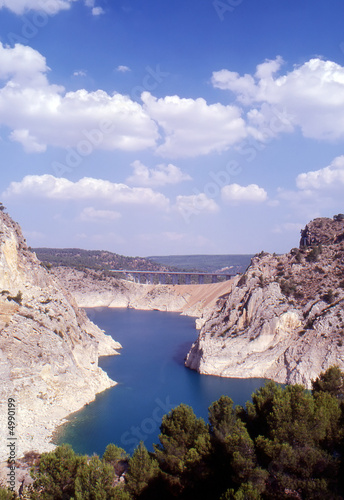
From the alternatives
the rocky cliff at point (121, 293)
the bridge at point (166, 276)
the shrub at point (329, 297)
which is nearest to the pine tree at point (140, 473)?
the shrub at point (329, 297)

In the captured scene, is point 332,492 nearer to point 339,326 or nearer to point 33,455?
point 33,455

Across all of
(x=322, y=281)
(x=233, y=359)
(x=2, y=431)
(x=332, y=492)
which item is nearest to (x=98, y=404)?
(x=2, y=431)

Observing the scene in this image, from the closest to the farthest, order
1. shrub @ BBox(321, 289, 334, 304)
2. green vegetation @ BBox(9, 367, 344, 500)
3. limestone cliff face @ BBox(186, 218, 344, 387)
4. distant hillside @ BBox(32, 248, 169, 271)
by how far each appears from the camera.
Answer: green vegetation @ BBox(9, 367, 344, 500), limestone cliff face @ BBox(186, 218, 344, 387), shrub @ BBox(321, 289, 334, 304), distant hillside @ BBox(32, 248, 169, 271)

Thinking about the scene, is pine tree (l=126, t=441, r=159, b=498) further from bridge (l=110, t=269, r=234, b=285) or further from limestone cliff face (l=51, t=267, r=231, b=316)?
bridge (l=110, t=269, r=234, b=285)

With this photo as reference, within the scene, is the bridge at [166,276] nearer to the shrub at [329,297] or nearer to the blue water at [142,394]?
the blue water at [142,394]

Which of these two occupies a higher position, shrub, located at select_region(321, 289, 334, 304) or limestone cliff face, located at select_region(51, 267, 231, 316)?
shrub, located at select_region(321, 289, 334, 304)

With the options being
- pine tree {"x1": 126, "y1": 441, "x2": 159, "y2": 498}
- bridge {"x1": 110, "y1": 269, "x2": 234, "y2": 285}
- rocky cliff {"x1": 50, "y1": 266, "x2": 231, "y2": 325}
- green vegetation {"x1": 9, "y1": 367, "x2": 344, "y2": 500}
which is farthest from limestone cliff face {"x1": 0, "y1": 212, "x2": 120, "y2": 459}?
bridge {"x1": 110, "y1": 269, "x2": 234, "y2": 285}
